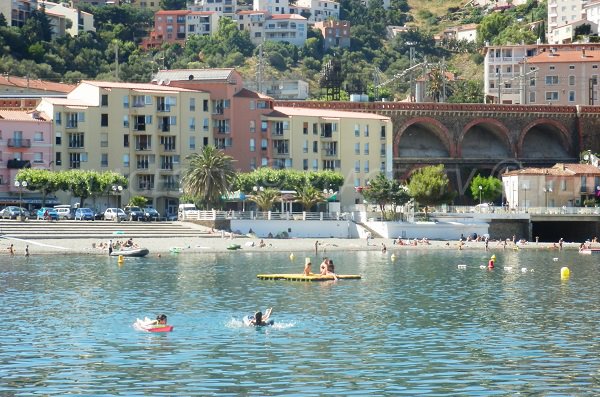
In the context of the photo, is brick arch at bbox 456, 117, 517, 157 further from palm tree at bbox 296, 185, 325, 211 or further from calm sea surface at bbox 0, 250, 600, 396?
calm sea surface at bbox 0, 250, 600, 396

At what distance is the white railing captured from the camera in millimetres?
102938

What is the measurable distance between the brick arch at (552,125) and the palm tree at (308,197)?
3338 cm

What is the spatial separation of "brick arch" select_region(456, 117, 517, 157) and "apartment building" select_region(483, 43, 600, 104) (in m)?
17.7

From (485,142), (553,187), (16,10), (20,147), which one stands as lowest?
(553,187)

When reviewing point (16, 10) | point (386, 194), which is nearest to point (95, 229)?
point (386, 194)

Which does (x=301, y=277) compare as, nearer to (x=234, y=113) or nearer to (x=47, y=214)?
(x=47, y=214)

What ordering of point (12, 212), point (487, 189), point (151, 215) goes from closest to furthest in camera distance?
point (12, 212) < point (151, 215) < point (487, 189)

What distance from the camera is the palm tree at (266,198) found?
349 ft

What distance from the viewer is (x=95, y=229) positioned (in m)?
97.0

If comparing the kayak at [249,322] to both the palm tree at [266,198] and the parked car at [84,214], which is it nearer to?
the parked car at [84,214]

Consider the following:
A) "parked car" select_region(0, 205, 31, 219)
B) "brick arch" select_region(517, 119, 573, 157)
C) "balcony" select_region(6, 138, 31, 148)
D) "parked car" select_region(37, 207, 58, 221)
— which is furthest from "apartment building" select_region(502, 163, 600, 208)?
"parked car" select_region(0, 205, 31, 219)

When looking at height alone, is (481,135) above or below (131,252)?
above

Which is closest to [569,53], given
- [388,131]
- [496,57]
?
[496,57]

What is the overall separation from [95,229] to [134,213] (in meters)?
7.10
